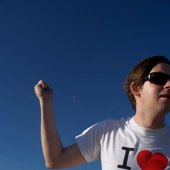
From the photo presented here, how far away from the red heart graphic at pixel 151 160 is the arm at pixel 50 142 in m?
0.67

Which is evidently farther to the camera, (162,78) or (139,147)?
(162,78)

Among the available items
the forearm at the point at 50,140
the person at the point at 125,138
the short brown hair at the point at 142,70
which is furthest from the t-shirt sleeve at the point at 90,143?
the short brown hair at the point at 142,70

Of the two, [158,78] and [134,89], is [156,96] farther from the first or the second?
[134,89]

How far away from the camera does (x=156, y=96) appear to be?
3396 millimetres

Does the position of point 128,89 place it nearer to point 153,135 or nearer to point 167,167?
point 153,135

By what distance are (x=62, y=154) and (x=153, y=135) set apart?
40.8 inches

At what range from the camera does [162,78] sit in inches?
137

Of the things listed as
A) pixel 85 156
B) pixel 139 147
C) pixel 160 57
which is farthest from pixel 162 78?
pixel 85 156

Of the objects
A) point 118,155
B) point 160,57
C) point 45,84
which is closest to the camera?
point 118,155

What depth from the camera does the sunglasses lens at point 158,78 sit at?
3.46 metres

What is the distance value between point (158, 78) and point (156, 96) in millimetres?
236

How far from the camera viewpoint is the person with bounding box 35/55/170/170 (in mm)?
3129

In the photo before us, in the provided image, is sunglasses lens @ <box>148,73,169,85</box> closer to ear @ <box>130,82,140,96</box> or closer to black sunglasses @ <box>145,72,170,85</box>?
black sunglasses @ <box>145,72,170,85</box>

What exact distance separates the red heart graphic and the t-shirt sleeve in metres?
0.50
